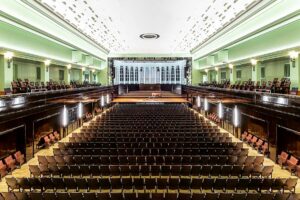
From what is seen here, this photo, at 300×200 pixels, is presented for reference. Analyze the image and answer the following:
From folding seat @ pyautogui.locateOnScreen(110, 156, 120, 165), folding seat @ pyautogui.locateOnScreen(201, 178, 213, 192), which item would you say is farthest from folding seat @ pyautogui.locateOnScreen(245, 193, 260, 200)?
folding seat @ pyautogui.locateOnScreen(110, 156, 120, 165)

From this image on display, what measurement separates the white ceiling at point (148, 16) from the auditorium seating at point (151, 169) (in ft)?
20.8

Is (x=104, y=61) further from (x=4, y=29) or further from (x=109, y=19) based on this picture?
(x=4, y=29)

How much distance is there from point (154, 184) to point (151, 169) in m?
1.15

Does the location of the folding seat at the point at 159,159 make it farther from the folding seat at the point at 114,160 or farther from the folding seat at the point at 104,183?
the folding seat at the point at 104,183

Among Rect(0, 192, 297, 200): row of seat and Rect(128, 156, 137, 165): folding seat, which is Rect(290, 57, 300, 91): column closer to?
Rect(128, 156, 137, 165): folding seat

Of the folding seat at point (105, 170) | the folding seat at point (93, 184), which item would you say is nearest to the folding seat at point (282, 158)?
the folding seat at point (105, 170)

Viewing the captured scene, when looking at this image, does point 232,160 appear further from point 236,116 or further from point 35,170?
point 236,116

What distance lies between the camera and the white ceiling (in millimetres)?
15047

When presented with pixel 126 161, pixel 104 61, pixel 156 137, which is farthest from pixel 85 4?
pixel 104 61

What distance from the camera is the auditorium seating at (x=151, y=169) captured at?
24.5ft

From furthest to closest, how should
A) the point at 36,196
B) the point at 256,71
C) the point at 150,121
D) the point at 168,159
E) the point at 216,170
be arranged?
the point at 256,71
the point at 150,121
the point at 168,159
the point at 216,170
the point at 36,196

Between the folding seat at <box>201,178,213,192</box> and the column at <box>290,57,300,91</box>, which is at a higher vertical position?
the column at <box>290,57,300,91</box>

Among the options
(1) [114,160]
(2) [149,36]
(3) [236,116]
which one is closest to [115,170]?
(1) [114,160]

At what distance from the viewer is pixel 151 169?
9602 millimetres
